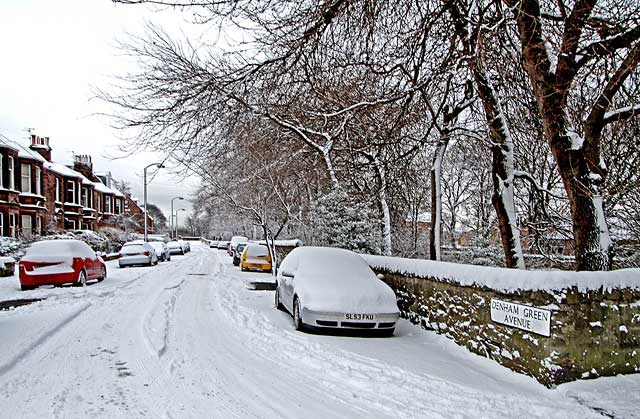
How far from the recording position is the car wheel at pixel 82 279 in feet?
52.2

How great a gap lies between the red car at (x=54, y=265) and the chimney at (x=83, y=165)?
39.5 metres

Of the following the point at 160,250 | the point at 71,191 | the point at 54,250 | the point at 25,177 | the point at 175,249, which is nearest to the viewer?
the point at 54,250

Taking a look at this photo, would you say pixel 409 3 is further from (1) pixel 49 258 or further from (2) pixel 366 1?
(1) pixel 49 258

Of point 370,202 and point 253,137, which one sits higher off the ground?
point 253,137

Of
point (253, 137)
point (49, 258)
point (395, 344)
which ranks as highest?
point (253, 137)

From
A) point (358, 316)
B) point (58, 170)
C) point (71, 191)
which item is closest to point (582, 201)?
point (358, 316)

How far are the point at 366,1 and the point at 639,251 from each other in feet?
33.2

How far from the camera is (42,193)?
3706 cm

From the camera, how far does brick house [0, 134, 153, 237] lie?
30422mm

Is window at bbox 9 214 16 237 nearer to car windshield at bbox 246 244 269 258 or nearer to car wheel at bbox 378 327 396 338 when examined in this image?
car windshield at bbox 246 244 269 258

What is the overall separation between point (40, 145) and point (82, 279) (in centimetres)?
2921

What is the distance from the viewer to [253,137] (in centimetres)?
1464

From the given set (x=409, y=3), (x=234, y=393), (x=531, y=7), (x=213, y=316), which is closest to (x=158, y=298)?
(x=213, y=316)

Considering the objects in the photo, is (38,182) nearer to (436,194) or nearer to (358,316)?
(436,194)
